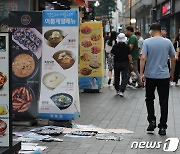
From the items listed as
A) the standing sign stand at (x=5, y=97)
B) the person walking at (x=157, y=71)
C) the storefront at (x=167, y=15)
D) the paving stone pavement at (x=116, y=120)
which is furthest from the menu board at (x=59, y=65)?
the storefront at (x=167, y=15)

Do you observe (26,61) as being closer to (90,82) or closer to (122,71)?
(122,71)

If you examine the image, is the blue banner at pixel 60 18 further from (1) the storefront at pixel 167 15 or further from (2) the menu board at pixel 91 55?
(1) the storefront at pixel 167 15

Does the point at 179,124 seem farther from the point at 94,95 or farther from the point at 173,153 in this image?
the point at 94,95

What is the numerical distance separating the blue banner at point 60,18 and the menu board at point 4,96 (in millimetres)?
3089

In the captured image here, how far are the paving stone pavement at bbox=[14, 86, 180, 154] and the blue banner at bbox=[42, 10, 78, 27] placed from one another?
6.55 ft

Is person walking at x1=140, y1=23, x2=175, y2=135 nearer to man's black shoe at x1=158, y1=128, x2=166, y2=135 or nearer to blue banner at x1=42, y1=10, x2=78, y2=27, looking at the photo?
man's black shoe at x1=158, y1=128, x2=166, y2=135

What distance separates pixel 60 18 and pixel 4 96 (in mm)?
3318

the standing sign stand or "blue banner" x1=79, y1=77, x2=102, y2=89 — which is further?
"blue banner" x1=79, y1=77, x2=102, y2=89

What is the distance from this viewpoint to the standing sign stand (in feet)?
18.6

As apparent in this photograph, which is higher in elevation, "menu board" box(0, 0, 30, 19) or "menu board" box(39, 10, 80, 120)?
"menu board" box(0, 0, 30, 19)

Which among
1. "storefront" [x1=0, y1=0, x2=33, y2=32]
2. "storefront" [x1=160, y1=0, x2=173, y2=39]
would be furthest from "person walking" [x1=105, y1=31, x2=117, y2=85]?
→ "storefront" [x1=160, y1=0, x2=173, y2=39]

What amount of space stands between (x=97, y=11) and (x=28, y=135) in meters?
41.5

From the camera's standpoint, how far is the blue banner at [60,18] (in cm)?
864

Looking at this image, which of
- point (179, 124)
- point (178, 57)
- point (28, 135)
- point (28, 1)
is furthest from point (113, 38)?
point (28, 135)
